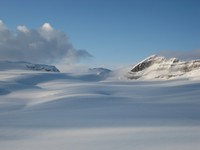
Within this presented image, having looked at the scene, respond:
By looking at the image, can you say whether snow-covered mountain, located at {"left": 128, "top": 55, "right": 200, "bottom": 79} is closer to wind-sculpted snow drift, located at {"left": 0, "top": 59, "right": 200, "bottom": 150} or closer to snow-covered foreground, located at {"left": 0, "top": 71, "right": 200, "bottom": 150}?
wind-sculpted snow drift, located at {"left": 0, "top": 59, "right": 200, "bottom": 150}

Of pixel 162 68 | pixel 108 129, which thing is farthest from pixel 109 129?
pixel 162 68

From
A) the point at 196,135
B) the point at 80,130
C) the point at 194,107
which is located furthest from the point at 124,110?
the point at 196,135

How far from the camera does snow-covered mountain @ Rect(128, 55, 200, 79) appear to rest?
154 ft

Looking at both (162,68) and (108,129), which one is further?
(162,68)

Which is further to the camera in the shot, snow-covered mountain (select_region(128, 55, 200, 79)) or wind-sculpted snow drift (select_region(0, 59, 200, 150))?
snow-covered mountain (select_region(128, 55, 200, 79))

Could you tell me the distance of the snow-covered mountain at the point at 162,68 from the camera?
46872 mm

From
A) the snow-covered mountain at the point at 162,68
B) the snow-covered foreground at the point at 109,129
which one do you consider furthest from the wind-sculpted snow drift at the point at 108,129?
the snow-covered mountain at the point at 162,68

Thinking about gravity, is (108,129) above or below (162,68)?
below

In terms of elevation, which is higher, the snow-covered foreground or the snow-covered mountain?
the snow-covered mountain

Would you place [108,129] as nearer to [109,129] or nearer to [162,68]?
[109,129]

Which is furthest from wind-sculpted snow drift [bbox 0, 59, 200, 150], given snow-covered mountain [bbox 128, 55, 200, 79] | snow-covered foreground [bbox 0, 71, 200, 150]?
snow-covered mountain [bbox 128, 55, 200, 79]

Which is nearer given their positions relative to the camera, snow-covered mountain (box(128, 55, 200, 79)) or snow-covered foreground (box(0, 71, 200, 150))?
A: snow-covered foreground (box(0, 71, 200, 150))

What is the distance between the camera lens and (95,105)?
46.8 feet

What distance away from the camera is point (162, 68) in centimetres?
5050
